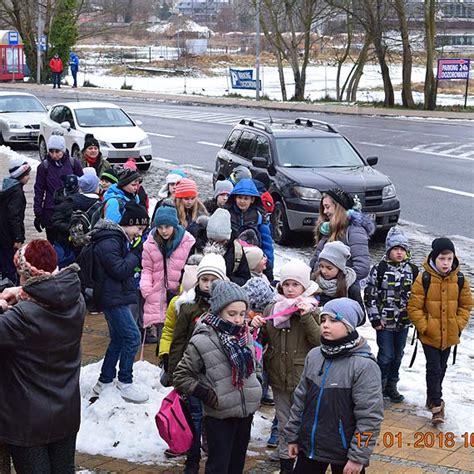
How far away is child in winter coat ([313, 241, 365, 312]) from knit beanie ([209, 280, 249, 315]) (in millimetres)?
1593

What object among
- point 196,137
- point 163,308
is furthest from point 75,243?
point 196,137

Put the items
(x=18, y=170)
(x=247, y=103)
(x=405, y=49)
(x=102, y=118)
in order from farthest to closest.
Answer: (x=247, y=103) < (x=405, y=49) < (x=102, y=118) < (x=18, y=170)

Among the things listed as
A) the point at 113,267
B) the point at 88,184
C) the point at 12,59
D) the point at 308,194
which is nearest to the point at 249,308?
the point at 113,267

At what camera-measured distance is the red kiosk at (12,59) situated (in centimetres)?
5467

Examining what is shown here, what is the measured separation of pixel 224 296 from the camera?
18.1 feet

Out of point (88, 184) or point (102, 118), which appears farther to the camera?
point (102, 118)

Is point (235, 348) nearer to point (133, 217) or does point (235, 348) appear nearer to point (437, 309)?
point (133, 217)

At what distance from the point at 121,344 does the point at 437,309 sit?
2.51 metres

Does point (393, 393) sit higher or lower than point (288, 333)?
lower

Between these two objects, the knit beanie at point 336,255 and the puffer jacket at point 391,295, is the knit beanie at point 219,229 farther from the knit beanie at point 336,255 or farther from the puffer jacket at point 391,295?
the puffer jacket at point 391,295

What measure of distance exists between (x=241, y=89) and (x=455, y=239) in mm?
36699

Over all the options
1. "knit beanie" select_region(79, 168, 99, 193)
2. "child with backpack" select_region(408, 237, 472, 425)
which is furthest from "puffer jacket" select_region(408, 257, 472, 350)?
"knit beanie" select_region(79, 168, 99, 193)

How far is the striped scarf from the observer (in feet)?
18.1

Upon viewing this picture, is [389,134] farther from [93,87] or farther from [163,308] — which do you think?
[93,87]
